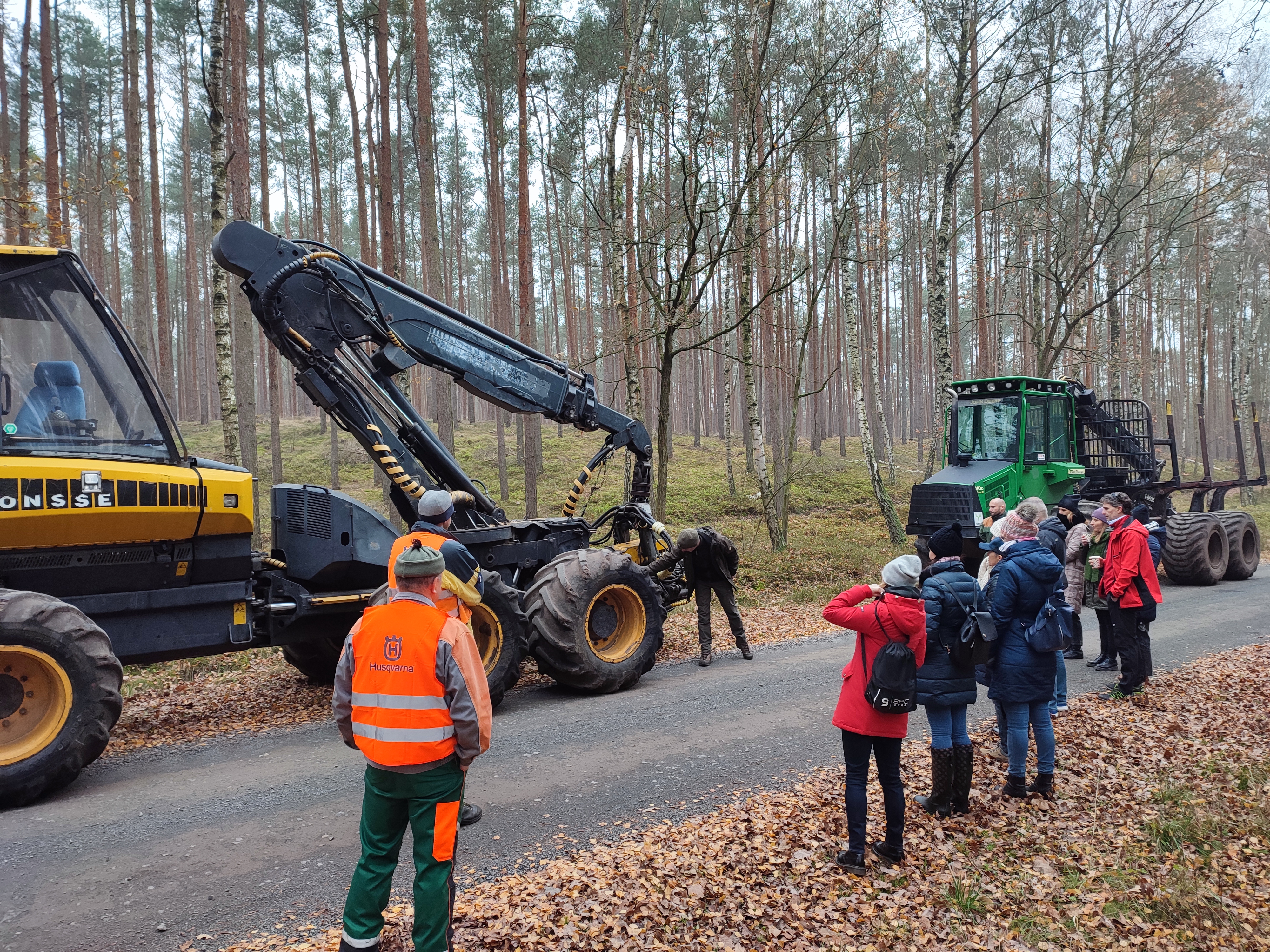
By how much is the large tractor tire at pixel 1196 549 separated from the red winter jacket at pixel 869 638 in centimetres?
1248

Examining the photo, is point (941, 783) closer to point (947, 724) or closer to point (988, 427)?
point (947, 724)

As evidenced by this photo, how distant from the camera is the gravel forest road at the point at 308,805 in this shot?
3.67 meters

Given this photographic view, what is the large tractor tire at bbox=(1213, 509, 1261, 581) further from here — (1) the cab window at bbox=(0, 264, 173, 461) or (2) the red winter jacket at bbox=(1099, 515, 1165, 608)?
(1) the cab window at bbox=(0, 264, 173, 461)

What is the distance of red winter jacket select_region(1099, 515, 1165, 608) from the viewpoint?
7.23m

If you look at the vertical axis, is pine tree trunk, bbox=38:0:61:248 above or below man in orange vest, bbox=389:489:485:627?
above

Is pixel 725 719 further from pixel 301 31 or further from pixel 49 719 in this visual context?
→ pixel 301 31

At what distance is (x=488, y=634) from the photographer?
22.5 feet

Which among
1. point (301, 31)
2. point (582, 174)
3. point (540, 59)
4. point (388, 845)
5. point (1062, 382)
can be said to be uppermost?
point (301, 31)

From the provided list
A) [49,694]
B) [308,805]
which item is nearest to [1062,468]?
[308,805]

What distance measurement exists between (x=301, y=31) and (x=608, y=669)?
21.4 metres

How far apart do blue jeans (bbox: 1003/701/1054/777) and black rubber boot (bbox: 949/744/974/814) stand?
463 mm

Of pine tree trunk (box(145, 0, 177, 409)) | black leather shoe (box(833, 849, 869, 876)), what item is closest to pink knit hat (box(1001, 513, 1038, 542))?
black leather shoe (box(833, 849, 869, 876))

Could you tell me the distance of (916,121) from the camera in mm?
25656

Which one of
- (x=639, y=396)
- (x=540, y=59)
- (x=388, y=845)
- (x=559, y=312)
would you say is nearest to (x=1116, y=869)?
(x=388, y=845)
